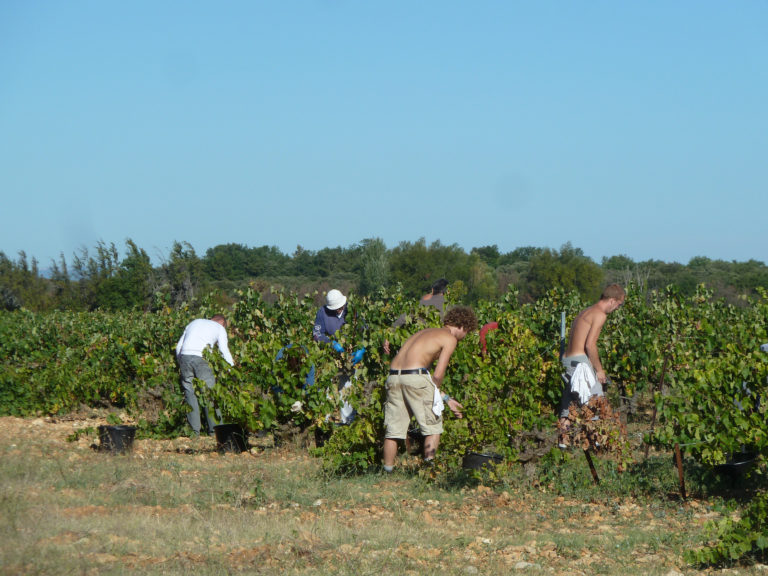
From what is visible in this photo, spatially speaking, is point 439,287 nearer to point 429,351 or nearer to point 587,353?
point 587,353

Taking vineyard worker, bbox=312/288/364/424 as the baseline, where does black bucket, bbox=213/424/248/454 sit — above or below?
below

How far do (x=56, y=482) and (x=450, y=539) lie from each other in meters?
2.69

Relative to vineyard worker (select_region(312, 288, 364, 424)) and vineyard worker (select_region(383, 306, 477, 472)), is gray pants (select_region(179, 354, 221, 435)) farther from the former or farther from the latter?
vineyard worker (select_region(383, 306, 477, 472))

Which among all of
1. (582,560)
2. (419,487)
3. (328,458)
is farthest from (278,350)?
(582,560)

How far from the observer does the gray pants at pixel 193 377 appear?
28.6 ft

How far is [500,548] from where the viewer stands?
4797mm

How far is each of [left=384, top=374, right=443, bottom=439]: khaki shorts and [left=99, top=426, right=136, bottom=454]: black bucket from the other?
2678mm

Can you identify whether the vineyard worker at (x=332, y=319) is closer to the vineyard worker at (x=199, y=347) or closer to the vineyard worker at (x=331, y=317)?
the vineyard worker at (x=331, y=317)

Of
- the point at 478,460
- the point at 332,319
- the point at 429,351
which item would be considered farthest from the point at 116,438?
the point at 478,460

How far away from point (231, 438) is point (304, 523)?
296cm

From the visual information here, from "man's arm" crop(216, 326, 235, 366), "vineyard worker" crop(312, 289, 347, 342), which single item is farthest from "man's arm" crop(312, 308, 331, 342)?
"man's arm" crop(216, 326, 235, 366)

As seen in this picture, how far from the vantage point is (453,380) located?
7500 mm

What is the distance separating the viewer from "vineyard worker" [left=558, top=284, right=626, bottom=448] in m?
6.80

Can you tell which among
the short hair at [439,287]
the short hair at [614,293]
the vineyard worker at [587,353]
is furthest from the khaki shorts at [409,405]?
the short hair at [439,287]
